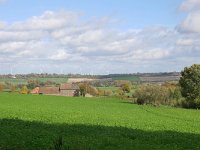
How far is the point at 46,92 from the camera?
506 feet

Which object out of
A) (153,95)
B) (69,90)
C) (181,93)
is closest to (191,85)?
(181,93)

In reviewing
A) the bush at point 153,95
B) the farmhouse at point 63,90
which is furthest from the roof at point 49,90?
the bush at point 153,95

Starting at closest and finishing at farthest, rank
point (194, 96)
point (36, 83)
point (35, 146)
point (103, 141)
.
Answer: point (35, 146) → point (103, 141) → point (194, 96) → point (36, 83)

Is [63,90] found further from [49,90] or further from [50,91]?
[49,90]

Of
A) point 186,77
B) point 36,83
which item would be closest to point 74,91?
point 36,83

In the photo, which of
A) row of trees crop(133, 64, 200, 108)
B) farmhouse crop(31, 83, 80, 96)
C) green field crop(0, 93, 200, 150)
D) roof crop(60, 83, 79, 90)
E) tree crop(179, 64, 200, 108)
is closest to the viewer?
green field crop(0, 93, 200, 150)

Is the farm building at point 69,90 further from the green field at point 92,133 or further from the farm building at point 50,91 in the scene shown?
the green field at point 92,133

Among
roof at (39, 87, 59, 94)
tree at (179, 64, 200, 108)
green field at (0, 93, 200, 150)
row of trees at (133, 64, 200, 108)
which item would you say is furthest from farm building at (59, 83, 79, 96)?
green field at (0, 93, 200, 150)

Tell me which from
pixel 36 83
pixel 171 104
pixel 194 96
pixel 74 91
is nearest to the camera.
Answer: pixel 194 96

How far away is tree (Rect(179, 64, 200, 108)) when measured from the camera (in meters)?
87.8

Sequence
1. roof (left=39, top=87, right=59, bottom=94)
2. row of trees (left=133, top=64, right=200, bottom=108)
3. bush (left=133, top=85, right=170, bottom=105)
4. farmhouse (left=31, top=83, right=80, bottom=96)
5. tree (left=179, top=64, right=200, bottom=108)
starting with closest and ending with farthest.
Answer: tree (left=179, top=64, right=200, bottom=108) < row of trees (left=133, top=64, right=200, bottom=108) < bush (left=133, top=85, right=170, bottom=105) < farmhouse (left=31, top=83, right=80, bottom=96) < roof (left=39, top=87, right=59, bottom=94)

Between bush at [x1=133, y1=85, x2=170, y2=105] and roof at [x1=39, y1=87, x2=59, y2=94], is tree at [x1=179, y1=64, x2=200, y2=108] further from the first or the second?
roof at [x1=39, y1=87, x2=59, y2=94]

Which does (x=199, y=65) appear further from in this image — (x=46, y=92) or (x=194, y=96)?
(x=46, y=92)

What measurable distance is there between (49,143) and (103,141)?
342 centimetres
